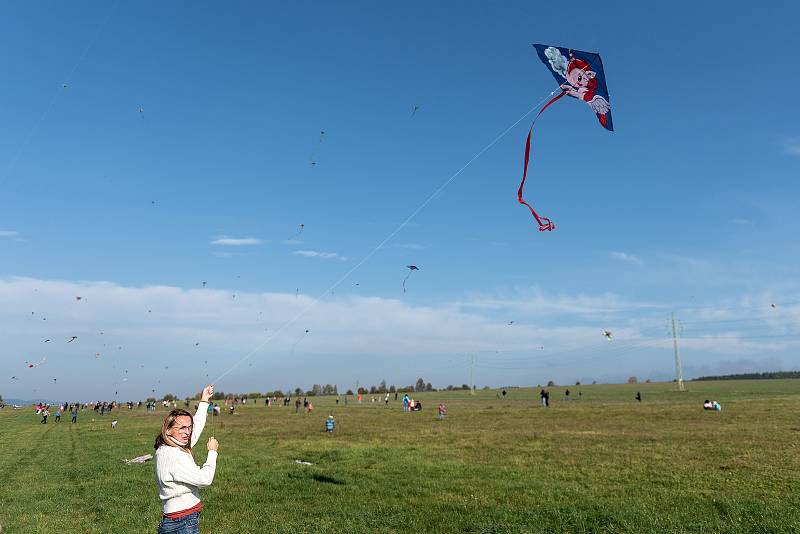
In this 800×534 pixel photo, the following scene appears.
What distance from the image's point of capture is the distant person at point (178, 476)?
17.7 ft

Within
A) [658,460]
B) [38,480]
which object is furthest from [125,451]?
[658,460]

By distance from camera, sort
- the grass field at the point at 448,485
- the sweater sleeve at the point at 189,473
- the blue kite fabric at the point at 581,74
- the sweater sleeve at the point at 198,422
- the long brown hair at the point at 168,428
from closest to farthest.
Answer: the sweater sleeve at the point at 189,473, the long brown hair at the point at 168,428, the sweater sleeve at the point at 198,422, the grass field at the point at 448,485, the blue kite fabric at the point at 581,74

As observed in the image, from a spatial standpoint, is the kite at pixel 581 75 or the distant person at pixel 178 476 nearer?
the distant person at pixel 178 476

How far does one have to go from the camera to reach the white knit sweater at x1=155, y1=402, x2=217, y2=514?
5.39m

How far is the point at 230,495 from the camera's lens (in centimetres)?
1391

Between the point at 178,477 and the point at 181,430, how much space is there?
1.51 feet

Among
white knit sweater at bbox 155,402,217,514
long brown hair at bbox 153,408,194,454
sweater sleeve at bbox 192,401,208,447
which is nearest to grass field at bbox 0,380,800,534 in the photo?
sweater sleeve at bbox 192,401,208,447

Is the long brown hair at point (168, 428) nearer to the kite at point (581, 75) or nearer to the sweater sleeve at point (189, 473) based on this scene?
the sweater sleeve at point (189, 473)

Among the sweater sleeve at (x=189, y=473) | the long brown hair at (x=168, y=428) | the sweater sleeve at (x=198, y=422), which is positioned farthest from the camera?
the sweater sleeve at (x=198, y=422)

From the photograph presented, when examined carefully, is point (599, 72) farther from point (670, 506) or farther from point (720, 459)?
point (720, 459)

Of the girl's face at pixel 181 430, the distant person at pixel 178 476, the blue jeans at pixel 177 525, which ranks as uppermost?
the girl's face at pixel 181 430

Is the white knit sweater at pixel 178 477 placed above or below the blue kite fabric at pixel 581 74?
below

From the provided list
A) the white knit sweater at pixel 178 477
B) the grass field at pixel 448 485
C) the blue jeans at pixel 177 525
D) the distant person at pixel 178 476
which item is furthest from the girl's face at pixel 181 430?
the grass field at pixel 448 485

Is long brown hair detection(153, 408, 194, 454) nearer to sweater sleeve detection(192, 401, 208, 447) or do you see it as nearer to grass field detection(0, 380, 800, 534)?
sweater sleeve detection(192, 401, 208, 447)
